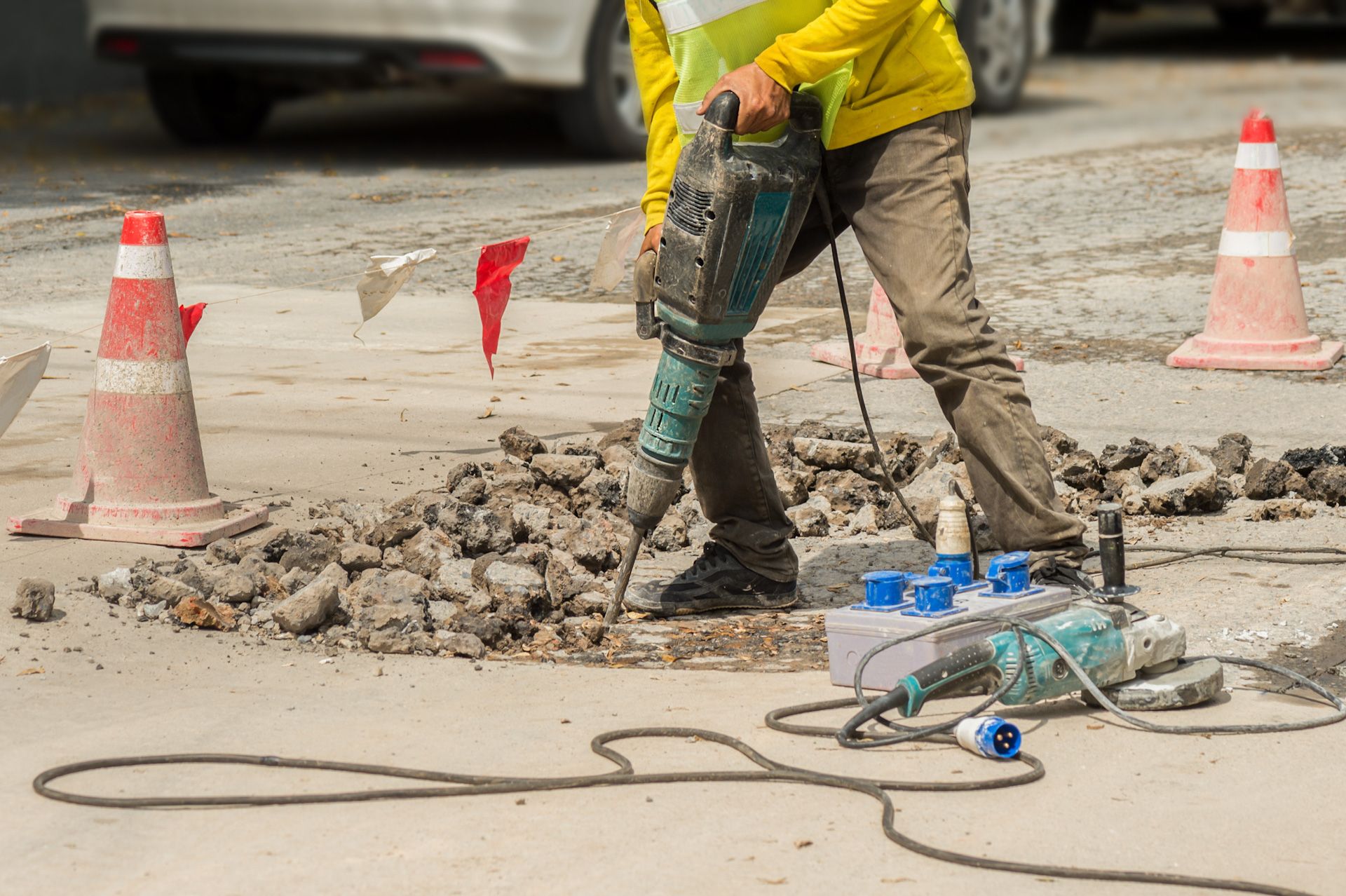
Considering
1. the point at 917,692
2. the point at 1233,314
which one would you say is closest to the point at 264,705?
the point at 917,692

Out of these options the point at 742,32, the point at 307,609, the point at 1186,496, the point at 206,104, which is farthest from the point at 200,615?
the point at 206,104

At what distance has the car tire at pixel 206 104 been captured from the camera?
40.4ft

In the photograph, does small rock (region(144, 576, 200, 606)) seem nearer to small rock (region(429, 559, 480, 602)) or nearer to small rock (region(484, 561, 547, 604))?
small rock (region(429, 559, 480, 602))

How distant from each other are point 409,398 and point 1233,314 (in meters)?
2.77

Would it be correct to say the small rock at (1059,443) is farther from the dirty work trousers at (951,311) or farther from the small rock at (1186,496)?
the dirty work trousers at (951,311)

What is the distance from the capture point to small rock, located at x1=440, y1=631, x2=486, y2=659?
3.80m

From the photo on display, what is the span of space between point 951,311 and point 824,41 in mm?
594

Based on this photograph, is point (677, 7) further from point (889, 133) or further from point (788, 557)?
point (788, 557)

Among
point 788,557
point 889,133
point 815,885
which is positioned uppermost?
point 889,133

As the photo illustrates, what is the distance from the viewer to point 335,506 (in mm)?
4809

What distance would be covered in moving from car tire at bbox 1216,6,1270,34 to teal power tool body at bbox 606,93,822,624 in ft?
60.2

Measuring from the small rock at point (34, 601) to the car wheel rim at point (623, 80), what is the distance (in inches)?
293

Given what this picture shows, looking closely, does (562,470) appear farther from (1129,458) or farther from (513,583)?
Answer: (1129,458)

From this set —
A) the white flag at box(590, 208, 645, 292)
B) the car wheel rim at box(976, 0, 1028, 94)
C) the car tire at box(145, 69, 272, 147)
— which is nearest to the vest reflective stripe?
the white flag at box(590, 208, 645, 292)
